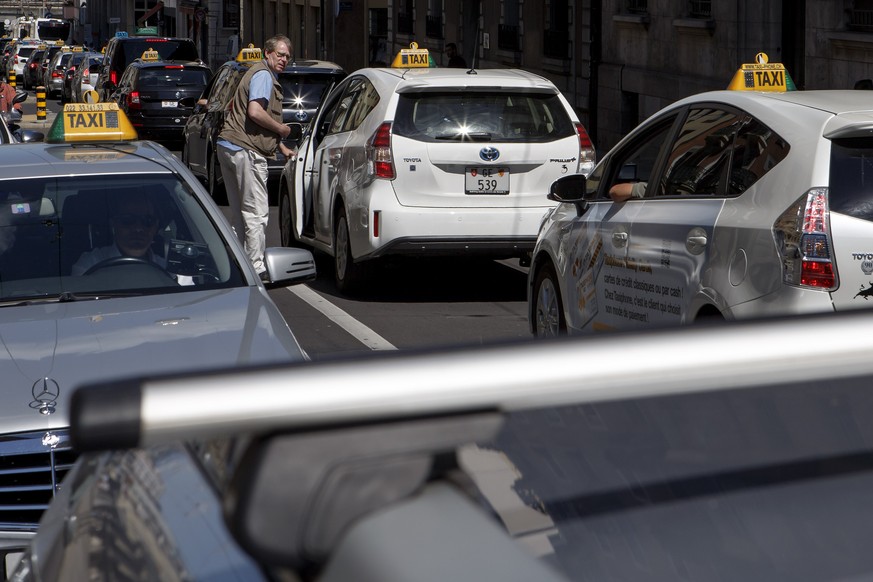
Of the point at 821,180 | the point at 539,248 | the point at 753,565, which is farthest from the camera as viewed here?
the point at 539,248

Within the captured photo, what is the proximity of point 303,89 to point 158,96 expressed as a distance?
9.04 meters

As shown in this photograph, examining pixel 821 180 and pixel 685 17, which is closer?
pixel 821 180

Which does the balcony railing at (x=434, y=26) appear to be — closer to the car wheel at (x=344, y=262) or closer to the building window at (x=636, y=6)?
the building window at (x=636, y=6)

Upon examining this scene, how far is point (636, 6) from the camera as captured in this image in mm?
25297

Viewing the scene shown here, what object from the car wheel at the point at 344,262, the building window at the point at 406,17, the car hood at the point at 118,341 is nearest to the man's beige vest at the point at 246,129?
the car wheel at the point at 344,262

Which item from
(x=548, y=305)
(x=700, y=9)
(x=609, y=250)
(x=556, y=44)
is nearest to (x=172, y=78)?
(x=556, y=44)

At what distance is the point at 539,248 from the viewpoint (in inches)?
301

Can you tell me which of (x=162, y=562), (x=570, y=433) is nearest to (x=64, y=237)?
(x=162, y=562)

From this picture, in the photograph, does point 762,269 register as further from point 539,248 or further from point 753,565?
point 753,565

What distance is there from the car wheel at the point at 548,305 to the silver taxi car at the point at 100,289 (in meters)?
1.94

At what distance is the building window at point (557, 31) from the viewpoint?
28.2m

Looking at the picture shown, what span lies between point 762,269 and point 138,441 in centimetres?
422

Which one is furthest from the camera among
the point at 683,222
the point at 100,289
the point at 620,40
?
the point at 620,40

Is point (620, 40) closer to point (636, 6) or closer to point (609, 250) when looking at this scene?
point (636, 6)
